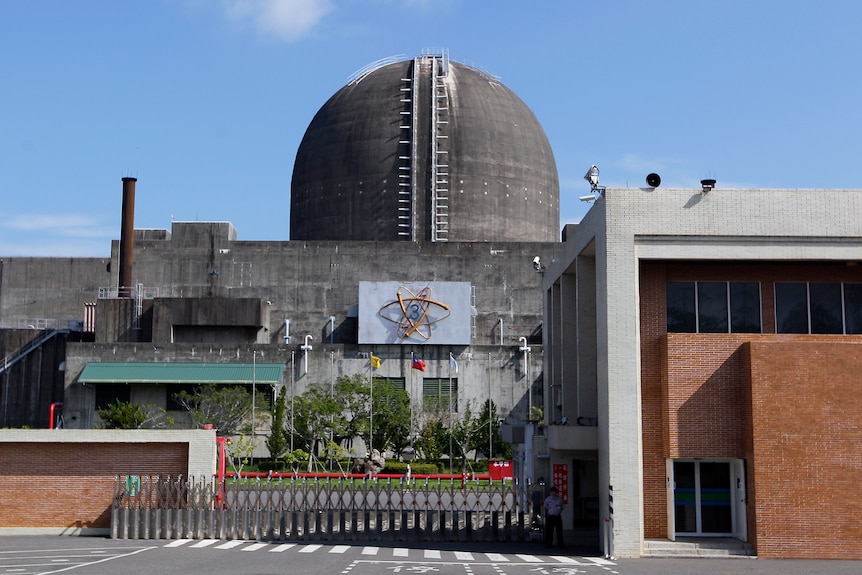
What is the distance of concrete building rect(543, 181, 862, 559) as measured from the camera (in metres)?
26.8

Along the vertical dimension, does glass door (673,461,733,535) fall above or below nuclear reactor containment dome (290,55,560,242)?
below

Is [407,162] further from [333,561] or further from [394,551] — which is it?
[333,561]

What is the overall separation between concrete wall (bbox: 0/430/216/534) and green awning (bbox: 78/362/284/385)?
109 feet

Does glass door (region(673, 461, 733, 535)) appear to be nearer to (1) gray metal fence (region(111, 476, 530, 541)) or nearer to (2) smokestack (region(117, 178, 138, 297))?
(1) gray metal fence (region(111, 476, 530, 541))

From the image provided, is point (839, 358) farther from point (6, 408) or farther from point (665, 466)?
point (6, 408)

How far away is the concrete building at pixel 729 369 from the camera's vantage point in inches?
1057

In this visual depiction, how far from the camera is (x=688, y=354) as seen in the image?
28.1 metres

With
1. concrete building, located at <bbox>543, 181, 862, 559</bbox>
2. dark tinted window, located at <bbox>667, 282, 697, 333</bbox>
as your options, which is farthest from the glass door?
dark tinted window, located at <bbox>667, 282, 697, 333</bbox>

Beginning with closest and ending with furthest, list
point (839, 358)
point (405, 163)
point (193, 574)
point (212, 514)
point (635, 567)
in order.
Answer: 1. point (193, 574)
2. point (635, 567)
3. point (839, 358)
4. point (212, 514)
5. point (405, 163)

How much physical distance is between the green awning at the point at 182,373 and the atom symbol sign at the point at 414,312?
7645 millimetres

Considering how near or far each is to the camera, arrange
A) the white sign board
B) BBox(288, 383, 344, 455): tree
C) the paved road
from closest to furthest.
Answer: the paved road → BBox(288, 383, 344, 455): tree → the white sign board

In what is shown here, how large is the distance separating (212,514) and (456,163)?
4845 cm

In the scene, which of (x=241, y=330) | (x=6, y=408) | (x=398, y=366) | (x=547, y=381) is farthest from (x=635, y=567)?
(x=6, y=408)

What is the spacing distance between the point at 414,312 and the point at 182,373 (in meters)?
14.4
